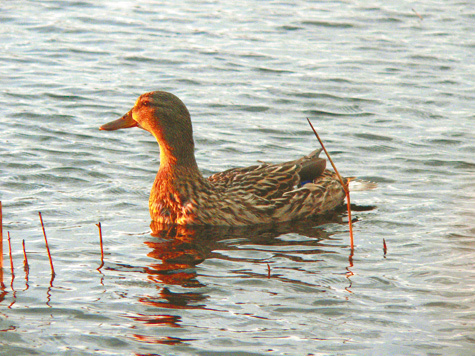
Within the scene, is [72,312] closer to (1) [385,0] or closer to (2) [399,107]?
(2) [399,107]

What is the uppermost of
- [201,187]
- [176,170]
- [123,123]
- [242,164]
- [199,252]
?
[123,123]

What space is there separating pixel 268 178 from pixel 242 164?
5.21 feet

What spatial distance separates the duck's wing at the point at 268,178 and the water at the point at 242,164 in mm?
566

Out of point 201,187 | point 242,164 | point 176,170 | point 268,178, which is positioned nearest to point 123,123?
point 176,170

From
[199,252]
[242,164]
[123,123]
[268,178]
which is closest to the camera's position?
[199,252]

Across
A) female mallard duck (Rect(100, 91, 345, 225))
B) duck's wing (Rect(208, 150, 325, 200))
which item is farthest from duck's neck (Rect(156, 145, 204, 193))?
duck's wing (Rect(208, 150, 325, 200))

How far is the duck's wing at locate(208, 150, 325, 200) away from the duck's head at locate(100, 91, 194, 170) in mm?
502

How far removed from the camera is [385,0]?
20.2 m

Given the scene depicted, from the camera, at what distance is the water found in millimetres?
6578

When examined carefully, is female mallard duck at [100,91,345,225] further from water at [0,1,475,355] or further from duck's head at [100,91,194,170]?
water at [0,1,475,355]

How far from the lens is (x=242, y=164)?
11000mm

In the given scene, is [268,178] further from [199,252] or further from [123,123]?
[123,123]

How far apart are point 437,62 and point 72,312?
10.8m

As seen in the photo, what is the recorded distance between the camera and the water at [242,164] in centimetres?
658
